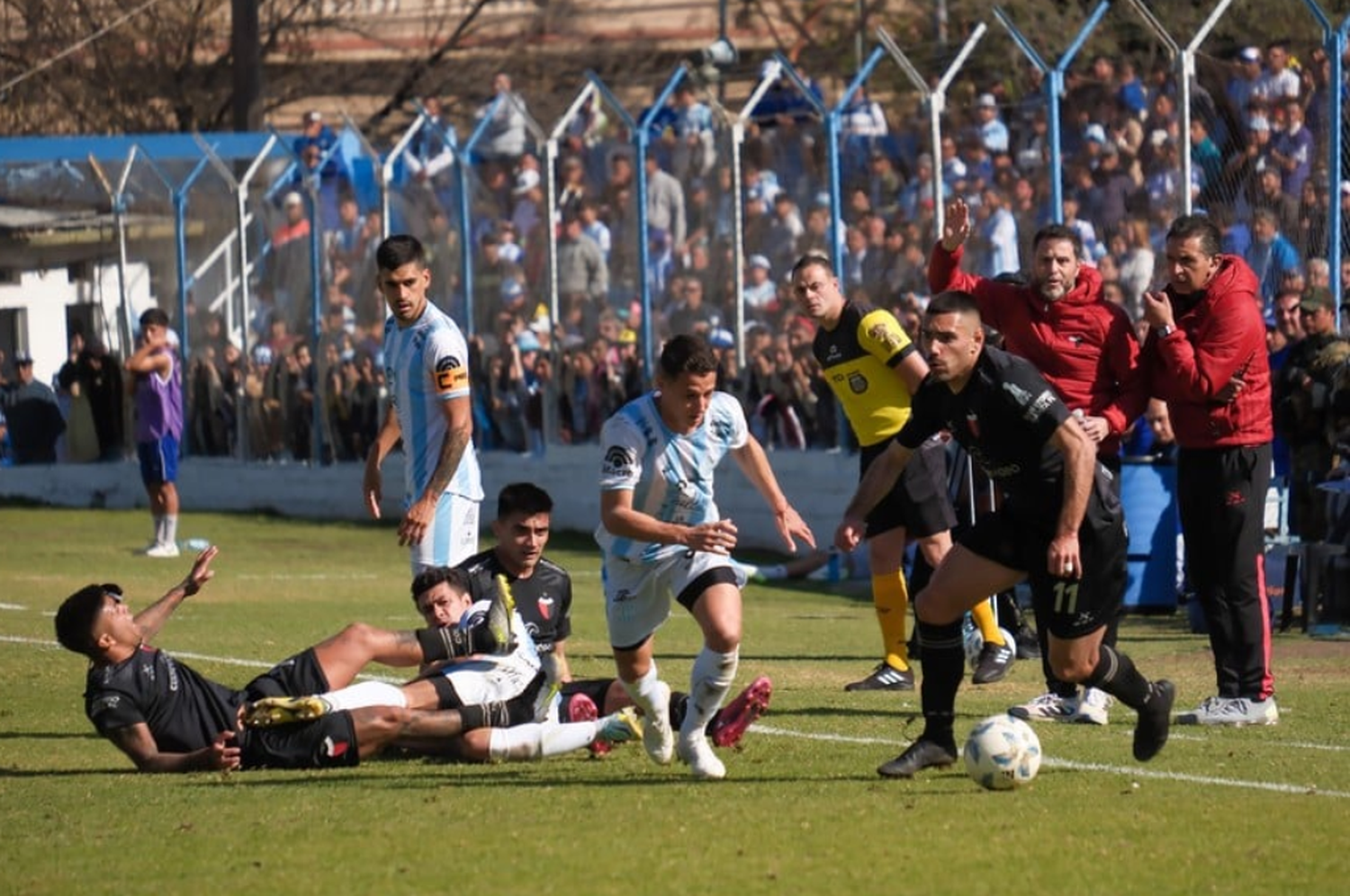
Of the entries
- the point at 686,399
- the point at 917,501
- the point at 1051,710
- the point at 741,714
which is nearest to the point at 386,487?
the point at 917,501

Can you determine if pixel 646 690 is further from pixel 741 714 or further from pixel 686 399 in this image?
pixel 686 399

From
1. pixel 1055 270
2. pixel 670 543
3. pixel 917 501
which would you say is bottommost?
pixel 917 501

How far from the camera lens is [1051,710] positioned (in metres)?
11.2

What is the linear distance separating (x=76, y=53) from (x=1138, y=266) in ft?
84.6

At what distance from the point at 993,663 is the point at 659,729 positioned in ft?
12.5

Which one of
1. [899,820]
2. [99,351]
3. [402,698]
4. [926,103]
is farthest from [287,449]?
[899,820]

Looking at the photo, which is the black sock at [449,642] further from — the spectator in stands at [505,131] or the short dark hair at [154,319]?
the spectator in stands at [505,131]

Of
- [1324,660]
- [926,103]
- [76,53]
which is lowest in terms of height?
[1324,660]

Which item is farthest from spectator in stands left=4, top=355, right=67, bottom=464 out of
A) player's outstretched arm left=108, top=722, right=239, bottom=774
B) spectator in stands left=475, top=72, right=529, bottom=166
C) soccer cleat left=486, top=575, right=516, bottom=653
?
player's outstretched arm left=108, top=722, right=239, bottom=774

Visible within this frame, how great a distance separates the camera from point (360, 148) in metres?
27.0

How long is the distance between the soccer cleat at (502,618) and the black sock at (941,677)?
1849 millimetres

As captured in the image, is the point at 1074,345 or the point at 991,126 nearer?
the point at 1074,345

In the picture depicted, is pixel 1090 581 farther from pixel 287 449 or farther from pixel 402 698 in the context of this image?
pixel 287 449

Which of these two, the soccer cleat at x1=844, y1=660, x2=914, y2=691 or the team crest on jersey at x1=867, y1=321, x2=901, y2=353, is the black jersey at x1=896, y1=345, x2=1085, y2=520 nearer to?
the team crest on jersey at x1=867, y1=321, x2=901, y2=353
